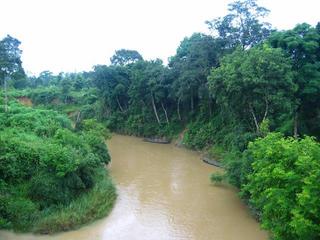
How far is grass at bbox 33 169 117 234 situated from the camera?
1346cm

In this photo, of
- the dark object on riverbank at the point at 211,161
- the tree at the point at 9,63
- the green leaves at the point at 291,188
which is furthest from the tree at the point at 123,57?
the green leaves at the point at 291,188

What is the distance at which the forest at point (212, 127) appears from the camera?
10.7 meters

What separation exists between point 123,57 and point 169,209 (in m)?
34.0

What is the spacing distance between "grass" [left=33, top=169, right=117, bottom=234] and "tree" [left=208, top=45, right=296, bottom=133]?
8.63 meters

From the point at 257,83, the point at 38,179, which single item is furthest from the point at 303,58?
the point at 38,179

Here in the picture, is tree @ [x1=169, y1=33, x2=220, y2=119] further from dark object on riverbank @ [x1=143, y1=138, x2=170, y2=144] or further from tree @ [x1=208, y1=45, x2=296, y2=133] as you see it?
tree @ [x1=208, y1=45, x2=296, y2=133]

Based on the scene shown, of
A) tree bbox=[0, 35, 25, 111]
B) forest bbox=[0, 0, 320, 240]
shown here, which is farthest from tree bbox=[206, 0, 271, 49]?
tree bbox=[0, 35, 25, 111]

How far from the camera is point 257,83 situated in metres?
19.6

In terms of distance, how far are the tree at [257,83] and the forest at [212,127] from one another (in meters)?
0.06

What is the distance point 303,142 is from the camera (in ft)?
36.1

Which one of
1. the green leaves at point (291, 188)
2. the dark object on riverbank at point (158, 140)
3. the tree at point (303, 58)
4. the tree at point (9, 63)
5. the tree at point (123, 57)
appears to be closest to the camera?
the green leaves at point (291, 188)

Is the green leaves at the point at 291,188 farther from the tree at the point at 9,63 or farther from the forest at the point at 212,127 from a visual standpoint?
the tree at the point at 9,63

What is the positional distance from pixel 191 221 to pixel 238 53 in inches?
426

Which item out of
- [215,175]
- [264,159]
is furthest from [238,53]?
[264,159]
